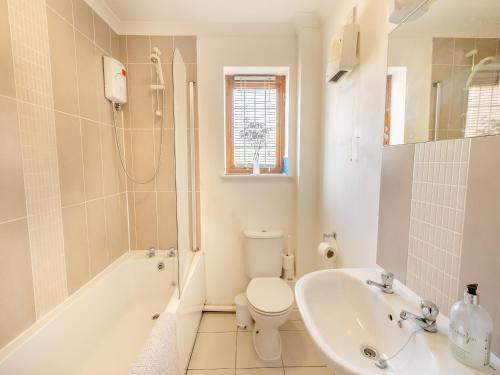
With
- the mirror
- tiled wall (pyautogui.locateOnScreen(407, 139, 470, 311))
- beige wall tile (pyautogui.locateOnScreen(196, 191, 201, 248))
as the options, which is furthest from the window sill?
tiled wall (pyautogui.locateOnScreen(407, 139, 470, 311))

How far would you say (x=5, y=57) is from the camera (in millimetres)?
1030

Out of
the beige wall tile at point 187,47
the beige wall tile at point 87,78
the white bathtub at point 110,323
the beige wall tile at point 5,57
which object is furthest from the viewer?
the beige wall tile at point 187,47

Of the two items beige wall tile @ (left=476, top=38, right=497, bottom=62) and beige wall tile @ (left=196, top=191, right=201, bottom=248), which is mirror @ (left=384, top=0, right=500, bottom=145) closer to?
beige wall tile @ (left=476, top=38, right=497, bottom=62)

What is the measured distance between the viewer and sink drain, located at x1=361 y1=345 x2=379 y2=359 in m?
0.86

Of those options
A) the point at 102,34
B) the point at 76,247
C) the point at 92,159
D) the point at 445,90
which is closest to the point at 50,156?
the point at 92,159

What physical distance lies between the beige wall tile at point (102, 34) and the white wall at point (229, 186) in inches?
26.7

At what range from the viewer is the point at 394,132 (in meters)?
1.03

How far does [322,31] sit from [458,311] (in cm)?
196

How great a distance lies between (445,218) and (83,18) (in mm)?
2224

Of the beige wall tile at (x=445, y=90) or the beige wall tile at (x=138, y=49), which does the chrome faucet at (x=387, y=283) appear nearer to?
the beige wall tile at (x=445, y=90)

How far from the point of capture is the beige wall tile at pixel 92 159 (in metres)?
1.56

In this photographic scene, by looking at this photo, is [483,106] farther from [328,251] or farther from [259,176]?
[259,176]

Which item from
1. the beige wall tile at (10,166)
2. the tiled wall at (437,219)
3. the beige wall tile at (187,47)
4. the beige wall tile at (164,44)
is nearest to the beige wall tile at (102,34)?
the beige wall tile at (164,44)

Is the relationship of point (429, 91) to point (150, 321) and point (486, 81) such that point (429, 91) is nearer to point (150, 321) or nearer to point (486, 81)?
point (486, 81)
